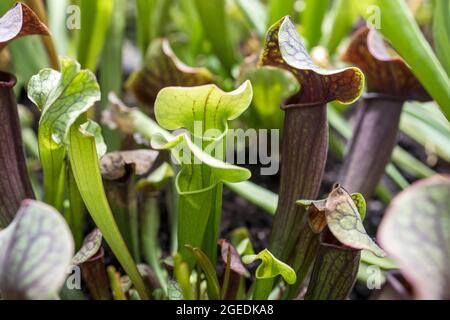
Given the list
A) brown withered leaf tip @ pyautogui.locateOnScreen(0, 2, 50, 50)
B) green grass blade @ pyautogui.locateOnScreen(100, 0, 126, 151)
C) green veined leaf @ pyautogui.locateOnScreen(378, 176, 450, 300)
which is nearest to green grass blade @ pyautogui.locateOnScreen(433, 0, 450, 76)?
green veined leaf @ pyautogui.locateOnScreen(378, 176, 450, 300)

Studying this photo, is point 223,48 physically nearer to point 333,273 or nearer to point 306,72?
point 306,72

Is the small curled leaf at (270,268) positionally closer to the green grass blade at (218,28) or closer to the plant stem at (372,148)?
the plant stem at (372,148)

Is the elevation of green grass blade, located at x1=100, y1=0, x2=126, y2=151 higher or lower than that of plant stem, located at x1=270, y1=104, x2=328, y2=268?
higher

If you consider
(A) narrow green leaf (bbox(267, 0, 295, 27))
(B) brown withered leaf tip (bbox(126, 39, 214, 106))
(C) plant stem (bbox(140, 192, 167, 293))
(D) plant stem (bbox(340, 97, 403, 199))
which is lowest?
(C) plant stem (bbox(140, 192, 167, 293))

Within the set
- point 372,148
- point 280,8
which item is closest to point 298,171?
point 372,148

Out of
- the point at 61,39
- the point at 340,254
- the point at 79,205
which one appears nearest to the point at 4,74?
the point at 79,205

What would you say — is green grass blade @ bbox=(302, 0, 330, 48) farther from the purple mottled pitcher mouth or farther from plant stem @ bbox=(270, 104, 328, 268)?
the purple mottled pitcher mouth

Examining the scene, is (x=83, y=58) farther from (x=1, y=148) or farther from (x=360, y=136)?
(x=360, y=136)
